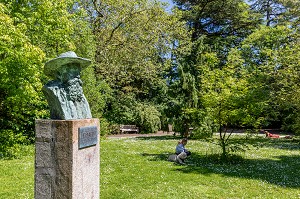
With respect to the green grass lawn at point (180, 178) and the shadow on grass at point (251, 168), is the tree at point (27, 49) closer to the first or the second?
the green grass lawn at point (180, 178)

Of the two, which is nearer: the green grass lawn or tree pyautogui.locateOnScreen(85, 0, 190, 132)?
the green grass lawn

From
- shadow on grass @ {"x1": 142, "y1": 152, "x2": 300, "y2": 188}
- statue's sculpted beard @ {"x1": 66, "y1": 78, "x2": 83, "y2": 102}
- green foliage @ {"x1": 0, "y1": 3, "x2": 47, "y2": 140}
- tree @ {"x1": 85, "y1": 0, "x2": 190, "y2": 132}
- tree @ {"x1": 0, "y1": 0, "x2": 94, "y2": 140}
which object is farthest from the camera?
→ tree @ {"x1": 85, "y1": 0, "x2": 190, "y2": 132}

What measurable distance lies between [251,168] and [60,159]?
285 inches

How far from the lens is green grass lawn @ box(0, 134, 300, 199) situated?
670 centimetres

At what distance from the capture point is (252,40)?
981 inches

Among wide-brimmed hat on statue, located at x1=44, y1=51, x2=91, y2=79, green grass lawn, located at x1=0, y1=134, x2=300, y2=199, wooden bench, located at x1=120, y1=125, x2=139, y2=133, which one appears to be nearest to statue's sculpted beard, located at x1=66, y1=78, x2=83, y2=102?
wide-brimmed hat on statue, located at x1=44, y1=51, x2=91, y2=79

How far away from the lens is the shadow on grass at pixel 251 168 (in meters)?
8.30

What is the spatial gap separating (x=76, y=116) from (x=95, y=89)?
11.8m

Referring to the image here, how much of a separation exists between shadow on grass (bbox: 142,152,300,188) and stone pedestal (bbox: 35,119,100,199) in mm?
5058

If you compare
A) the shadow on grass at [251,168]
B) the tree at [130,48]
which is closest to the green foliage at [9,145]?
the shadow on grass at [251,168]

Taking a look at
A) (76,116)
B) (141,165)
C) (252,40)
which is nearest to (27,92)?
(141,165)

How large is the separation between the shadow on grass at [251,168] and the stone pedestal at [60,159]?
199 inches

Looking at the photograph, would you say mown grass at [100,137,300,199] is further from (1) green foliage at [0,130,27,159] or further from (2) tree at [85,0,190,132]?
(2) tree at [85,0,190,132]

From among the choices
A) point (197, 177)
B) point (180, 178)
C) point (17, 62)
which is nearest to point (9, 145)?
point (17, 62)
